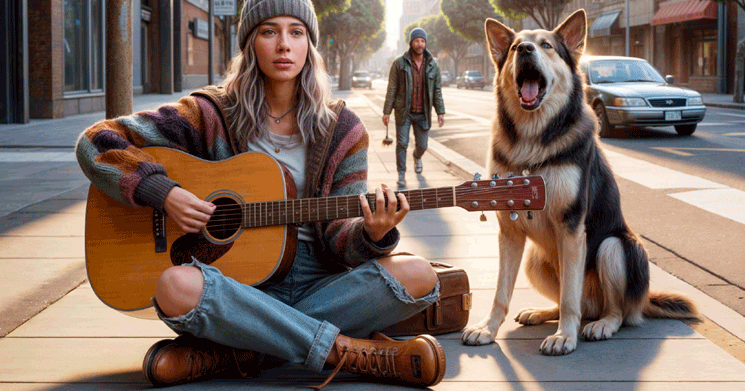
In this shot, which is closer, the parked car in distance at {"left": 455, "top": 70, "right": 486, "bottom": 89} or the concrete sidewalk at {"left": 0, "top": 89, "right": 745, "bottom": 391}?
the concrete sidewalk at {"left": 0, "top": 89, "right": 745, "bottom": 391}

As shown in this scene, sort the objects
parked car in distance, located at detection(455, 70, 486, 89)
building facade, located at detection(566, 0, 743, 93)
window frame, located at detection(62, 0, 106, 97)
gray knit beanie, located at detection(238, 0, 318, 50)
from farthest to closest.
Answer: parked car in distance, located at detection(455, 70, 486, 89) < building facade, located at detection(566, 0, 743, 93) < window frame, located at detection(62, 0, 106, 97) < gray knit beanie, located at detection(238, 0, 318, 50)

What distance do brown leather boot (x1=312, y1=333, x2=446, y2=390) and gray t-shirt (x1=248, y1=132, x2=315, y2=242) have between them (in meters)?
0.57

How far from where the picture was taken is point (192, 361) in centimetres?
293

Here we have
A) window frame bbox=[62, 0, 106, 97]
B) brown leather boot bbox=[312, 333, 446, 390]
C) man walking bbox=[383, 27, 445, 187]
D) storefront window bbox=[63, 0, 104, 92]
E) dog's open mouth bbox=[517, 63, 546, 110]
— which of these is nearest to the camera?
brown leather boot bbox=[312, 333, 446, 390]

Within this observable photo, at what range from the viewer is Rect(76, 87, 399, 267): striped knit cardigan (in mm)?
3016

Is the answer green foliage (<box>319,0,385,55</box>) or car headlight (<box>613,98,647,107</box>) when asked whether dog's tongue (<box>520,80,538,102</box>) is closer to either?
car headlight (<box>613,98,647,107</box>)

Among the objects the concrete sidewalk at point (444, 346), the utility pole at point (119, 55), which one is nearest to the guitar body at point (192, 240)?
the concrete sidewalk at point (444, 346)

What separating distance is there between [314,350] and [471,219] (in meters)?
4.17

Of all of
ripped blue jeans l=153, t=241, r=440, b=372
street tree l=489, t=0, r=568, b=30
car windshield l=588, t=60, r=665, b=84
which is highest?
street tree l=489, t=0, r=568, b=30

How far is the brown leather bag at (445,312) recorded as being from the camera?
3.61 meters

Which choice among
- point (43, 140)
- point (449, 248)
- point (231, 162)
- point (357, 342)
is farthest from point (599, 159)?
point (43, 140)

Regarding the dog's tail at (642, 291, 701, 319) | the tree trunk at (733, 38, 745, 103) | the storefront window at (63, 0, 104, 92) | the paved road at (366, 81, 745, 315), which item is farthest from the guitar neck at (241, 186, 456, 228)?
the tree trunk at (733, 38, 745, 103)

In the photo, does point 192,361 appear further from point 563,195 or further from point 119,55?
point 119,55

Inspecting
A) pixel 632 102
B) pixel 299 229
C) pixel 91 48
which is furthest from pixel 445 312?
pixel 91 48
